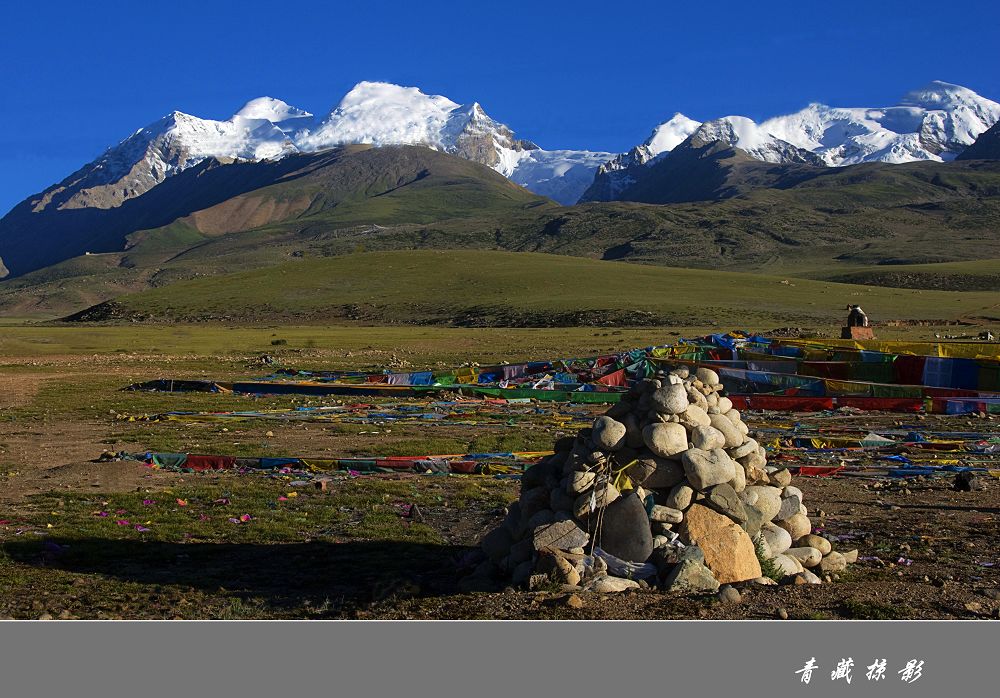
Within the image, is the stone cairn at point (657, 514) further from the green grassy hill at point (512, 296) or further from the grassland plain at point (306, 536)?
the green grassy hill at point (512, 296)

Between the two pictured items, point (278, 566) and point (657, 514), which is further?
point (278, 566)

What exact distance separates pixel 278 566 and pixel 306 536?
1.47m

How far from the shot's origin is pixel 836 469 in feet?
56.4

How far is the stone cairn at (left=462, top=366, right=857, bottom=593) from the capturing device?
9867 mm

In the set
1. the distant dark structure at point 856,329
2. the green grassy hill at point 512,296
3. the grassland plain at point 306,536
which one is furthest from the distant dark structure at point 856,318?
the green grassy hill at point 512,296

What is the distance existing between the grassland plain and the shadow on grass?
0.03 meters

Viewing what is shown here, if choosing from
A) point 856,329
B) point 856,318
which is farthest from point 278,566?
point 856,318

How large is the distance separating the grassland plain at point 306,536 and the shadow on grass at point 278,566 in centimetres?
3

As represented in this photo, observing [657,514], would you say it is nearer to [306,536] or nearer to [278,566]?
[278,566]

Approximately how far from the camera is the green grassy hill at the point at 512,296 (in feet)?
298

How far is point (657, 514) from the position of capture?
399 inches

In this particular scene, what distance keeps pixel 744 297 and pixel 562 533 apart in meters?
98.9

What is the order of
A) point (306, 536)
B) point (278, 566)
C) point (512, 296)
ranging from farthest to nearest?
point (512, 296) < point (306, 536) < point (278, 566)
